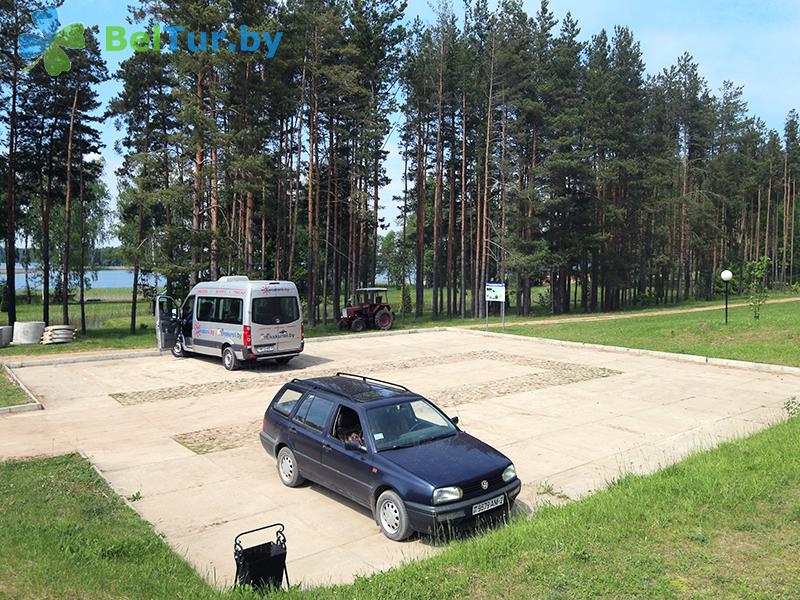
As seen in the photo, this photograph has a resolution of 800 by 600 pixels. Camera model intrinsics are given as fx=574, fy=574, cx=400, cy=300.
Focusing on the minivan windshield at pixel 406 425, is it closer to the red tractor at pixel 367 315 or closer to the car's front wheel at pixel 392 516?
the car's front wheel at pixel 392 516

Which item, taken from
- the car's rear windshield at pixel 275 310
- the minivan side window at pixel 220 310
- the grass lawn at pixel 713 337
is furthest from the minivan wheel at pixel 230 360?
the grass lawn at pixel 713 337

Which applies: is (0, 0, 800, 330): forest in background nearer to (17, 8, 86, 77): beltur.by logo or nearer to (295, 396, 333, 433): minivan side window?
(17, 8, 86, 77): beltur.by logo

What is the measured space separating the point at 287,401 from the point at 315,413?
0.83 meters

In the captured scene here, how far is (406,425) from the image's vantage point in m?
6.96

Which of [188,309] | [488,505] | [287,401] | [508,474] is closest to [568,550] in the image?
[488,505]

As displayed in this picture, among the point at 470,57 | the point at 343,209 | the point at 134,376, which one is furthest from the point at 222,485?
the point at 470,57

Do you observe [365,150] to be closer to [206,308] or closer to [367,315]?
[367,315]

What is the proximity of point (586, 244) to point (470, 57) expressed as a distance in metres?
15.3

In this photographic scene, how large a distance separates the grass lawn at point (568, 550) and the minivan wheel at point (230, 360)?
30.8ft

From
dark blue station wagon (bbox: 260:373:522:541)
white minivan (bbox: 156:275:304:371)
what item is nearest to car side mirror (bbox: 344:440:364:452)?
dark blue station wagon (bbox: 260:373:522:541)

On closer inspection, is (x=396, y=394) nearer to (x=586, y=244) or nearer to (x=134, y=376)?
(x=134, y=376)

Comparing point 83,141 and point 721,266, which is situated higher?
point 83,141

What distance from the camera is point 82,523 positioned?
6195 millimetres

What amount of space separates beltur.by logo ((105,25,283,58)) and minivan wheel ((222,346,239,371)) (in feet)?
40.8
